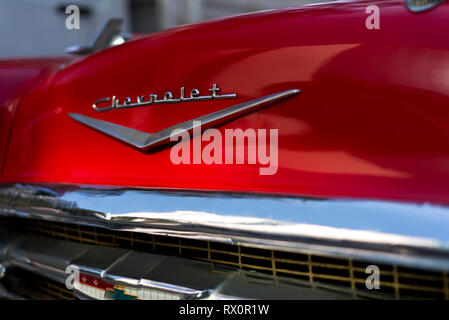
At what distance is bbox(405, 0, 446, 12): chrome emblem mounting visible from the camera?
0.82 m

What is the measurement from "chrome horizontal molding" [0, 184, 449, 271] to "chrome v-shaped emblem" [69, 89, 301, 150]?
0.11m

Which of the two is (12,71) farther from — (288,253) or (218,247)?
(288,253)

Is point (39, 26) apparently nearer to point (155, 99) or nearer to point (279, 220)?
point (155, 99)

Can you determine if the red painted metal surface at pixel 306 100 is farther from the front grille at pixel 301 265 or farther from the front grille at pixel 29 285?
the front grille at pixel 29 285

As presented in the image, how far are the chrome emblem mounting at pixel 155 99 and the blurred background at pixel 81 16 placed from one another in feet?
12.8

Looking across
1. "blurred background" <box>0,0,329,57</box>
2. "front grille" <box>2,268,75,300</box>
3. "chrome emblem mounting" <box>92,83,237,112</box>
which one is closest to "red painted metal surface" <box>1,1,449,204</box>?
"chrome emblem mounting" <box>92,83,237,112</box>

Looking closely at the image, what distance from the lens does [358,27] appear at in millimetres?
839

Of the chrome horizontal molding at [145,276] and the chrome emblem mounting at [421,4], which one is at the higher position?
the chrome emblem mounting at [421,4]

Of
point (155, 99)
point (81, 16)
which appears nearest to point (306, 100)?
point (155, 99)

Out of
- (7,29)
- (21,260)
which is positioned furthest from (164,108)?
(7,29)

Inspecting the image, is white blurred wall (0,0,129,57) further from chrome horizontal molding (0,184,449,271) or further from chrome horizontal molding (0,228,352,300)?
chrome horizontal molding (0,184,449,271)

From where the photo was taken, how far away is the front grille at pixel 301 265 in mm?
752

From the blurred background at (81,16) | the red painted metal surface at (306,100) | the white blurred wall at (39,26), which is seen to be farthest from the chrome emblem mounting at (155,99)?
the white blurred wall at (39,26)

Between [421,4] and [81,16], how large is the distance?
17.2 feet
